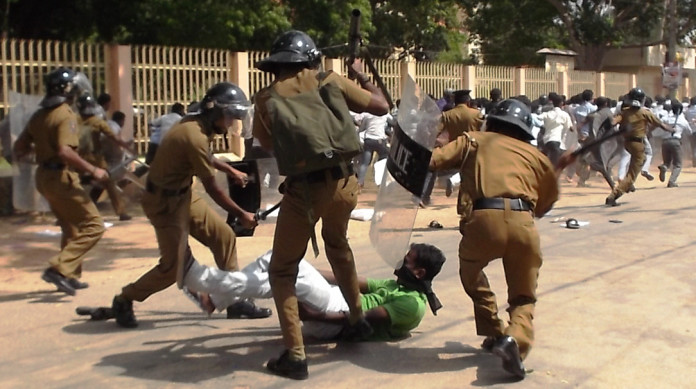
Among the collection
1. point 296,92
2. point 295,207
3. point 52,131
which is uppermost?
point 296,92

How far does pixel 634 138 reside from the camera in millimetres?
12945

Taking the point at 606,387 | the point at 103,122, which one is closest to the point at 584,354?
the point at 606,387

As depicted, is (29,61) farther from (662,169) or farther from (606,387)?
(662,169)

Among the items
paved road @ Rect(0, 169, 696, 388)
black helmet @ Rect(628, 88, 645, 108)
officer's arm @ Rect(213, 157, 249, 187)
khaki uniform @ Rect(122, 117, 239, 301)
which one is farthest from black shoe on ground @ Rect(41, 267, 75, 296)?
black helmet @ Rect(628, 88, 645, 108)

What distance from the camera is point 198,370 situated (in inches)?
201

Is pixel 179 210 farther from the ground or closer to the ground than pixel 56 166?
closer to the ground

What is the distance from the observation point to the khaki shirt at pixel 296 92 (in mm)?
4863

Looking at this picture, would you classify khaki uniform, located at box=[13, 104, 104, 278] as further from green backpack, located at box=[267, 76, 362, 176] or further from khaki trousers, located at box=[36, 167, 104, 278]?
green backpack, located at box=[267, 76, 362, 176]

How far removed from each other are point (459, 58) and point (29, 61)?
25679 millimetres

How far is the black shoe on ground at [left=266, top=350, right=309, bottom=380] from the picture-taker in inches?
191

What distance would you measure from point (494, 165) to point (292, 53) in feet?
4.14

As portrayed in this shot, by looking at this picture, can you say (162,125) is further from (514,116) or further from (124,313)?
(514,116)

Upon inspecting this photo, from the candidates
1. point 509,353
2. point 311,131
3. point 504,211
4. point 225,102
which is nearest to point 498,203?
point 504,211

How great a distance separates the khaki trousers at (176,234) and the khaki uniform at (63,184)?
1.12 m
